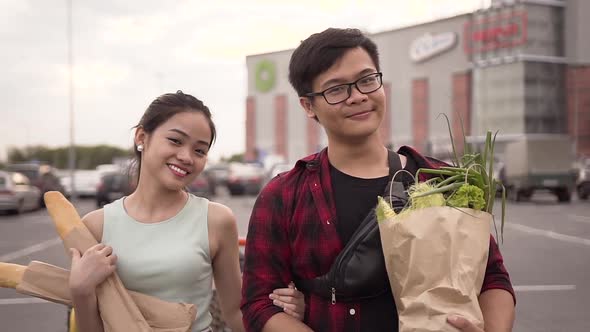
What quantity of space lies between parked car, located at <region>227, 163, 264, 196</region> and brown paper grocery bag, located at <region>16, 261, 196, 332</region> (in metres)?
28.6

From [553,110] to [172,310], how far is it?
2400 inches

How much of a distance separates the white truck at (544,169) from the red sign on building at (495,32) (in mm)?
31726

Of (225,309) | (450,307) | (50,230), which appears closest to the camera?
(450,307)

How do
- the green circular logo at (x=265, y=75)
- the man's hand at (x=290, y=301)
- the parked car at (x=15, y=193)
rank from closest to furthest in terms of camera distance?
the man's hand at (x=290, y=301), the parked car at (x=15, y=193), the green circular logo at (x=265, y=75)

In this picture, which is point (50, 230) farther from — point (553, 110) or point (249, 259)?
point (553, 110)

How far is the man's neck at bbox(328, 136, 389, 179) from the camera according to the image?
2066 millimetres

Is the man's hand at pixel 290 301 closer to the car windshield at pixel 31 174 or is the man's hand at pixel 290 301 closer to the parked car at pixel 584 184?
the car windshield at pixel 31 174

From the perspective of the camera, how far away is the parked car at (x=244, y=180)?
3116 centimetres

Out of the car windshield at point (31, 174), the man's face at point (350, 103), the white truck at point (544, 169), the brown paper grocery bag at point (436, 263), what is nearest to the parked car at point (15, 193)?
the car windshield at point (31, 174)

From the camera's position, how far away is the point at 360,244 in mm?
1806

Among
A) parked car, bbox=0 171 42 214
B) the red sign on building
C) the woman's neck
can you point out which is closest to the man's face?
the woman's neck

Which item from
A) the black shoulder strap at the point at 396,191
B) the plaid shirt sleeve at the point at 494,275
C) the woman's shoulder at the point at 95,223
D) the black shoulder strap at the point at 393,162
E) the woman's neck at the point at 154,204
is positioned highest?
the black shoulder strap at the point at 393,162

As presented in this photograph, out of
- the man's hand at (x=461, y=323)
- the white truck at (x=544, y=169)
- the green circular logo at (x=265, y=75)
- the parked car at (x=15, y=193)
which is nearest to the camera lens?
the man's hand at (x=461, y=323)

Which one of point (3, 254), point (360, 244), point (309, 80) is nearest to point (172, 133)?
point (309, 80)
